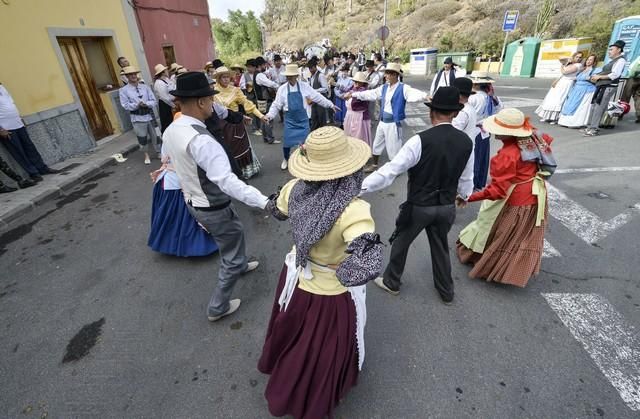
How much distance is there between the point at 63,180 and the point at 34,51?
300 cm

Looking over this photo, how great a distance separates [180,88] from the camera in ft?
8.28

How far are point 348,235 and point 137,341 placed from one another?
241cm

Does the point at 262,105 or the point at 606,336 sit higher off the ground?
the point at 262,105

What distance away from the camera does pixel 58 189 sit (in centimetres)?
604

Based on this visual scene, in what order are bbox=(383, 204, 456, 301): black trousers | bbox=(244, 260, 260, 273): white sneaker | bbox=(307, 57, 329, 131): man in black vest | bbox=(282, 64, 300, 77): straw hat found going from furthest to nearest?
1. bbox=(307, 57, 329, 131): man in black vest
2. bbox=(282, 64, 300, 77): straw hat
3. bbox=(244, 260, 260, 273): white sneaker
4. bbox=(383, 204, 456, 301): black trousers

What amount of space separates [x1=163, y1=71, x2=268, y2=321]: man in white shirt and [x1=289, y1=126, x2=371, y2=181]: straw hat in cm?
62

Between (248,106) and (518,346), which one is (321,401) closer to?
(518,346)

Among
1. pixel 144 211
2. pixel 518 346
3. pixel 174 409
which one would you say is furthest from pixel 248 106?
pixel 518 346

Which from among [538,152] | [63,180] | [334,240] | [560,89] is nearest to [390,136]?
[538,152]

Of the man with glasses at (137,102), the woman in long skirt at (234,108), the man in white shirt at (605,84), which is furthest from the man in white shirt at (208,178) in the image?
the man in white shirt at (605,84)

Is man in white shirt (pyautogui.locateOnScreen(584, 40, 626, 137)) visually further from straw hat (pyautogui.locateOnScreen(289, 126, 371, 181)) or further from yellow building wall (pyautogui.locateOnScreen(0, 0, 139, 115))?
yellow building wall (pyautogui.locateOnScreen(0, 0, 139, 115))

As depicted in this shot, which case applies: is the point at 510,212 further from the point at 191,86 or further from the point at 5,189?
the point at 5,189

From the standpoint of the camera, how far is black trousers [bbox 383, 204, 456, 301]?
279cm

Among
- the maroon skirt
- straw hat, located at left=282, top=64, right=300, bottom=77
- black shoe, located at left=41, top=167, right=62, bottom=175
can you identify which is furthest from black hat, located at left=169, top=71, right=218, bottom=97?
black shoe, located at left=41, top=167, right=62, bottom=175
